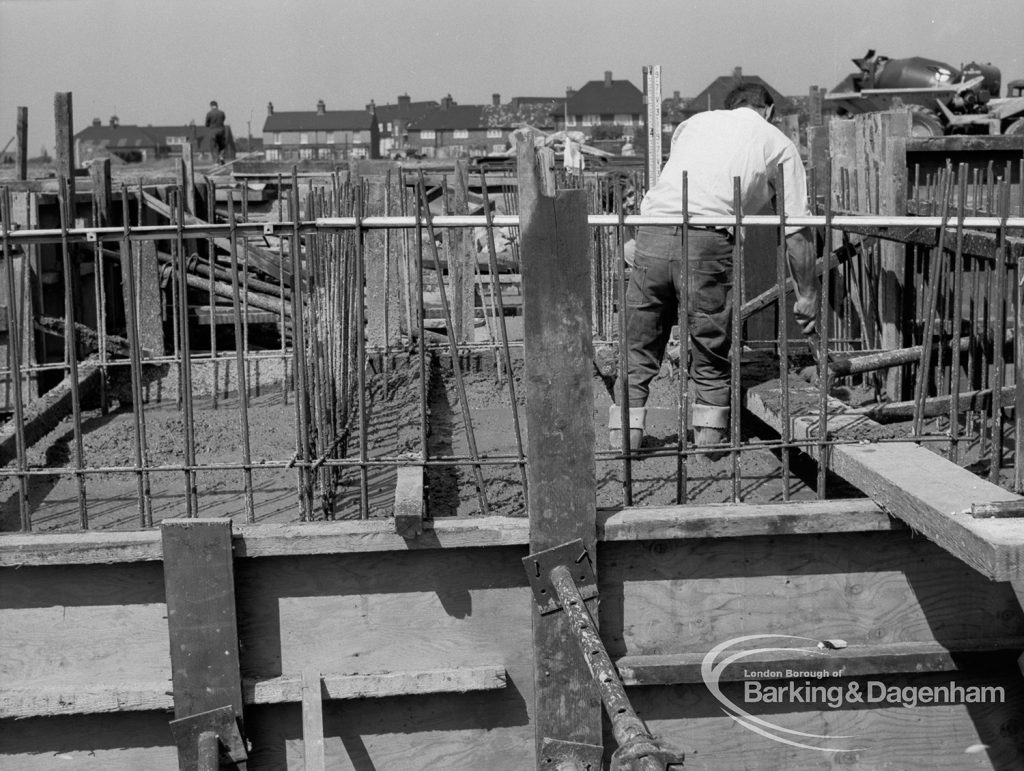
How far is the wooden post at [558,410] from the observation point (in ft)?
11.8

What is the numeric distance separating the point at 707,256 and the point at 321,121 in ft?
329

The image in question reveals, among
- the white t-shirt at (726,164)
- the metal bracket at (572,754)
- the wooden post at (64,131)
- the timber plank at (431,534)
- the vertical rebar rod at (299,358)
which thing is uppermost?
the wooden post at (64,131)

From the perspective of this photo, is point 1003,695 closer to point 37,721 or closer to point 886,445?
point 886,445

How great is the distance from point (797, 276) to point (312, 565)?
3.35 meters

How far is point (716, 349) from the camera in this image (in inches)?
234

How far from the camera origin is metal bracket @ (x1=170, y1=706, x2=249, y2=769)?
3725 mm

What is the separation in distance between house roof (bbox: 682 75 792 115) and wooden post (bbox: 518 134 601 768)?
11.7ft

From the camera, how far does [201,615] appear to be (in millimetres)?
3709

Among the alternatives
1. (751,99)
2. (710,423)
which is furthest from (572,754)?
(751,99)

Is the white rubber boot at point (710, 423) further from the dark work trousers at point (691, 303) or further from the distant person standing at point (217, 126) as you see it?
the distant person standing at point (217, 126)

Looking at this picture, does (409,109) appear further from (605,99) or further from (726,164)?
(726,164)

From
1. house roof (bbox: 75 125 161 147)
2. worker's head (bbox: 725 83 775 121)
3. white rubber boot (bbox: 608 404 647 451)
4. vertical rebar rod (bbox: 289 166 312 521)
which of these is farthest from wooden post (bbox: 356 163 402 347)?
house roof (bbox: 75 125 161 147)

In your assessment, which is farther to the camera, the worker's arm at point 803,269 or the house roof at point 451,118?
the house roof at point 451,118

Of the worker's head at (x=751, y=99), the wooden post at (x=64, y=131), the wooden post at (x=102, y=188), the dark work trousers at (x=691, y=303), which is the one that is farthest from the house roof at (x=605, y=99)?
the dark work trousers at (x=691, y=303)
